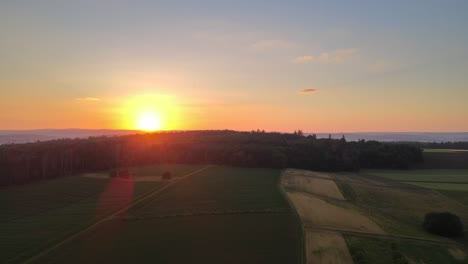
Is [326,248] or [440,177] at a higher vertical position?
[440,177]

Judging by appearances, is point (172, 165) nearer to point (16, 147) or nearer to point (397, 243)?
point (16, 147)

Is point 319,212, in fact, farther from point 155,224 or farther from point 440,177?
point 440,177

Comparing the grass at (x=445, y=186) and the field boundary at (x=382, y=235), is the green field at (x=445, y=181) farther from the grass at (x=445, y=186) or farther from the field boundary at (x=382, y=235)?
the field boundary at (x=382, y=235)

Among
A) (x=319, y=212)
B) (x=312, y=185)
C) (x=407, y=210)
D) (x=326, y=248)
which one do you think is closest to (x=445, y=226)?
(x=407, y=210)

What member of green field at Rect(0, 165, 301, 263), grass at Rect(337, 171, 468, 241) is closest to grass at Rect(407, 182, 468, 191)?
grass at Rect(337, 171, 468, 241)

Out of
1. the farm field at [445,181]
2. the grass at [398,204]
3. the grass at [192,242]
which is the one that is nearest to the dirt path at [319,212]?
the grass at [192,242]
